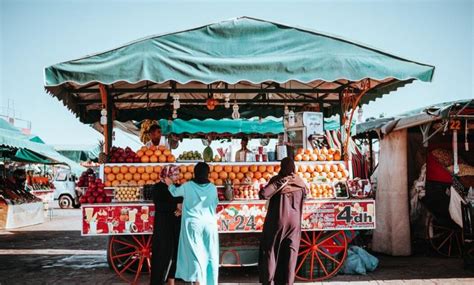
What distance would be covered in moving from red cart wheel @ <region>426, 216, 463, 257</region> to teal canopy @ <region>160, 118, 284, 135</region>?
5.72m

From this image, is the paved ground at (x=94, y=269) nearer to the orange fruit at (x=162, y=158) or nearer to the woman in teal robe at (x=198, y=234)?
the woman in teal robe at (x=198, y=234)

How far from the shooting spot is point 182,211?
5.97 m

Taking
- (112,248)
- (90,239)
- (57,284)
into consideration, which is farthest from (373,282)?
(90,239)

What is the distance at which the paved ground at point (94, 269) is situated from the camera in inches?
292

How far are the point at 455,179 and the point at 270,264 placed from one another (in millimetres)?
4385

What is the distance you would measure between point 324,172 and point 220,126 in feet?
A: 19.1

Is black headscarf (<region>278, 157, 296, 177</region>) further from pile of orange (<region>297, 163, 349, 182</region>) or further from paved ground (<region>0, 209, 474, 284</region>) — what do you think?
paved ground (<region>0, 209, 474, 284</region>)

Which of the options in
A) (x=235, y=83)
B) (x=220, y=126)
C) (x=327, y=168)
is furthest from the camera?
(x=220, y=126)

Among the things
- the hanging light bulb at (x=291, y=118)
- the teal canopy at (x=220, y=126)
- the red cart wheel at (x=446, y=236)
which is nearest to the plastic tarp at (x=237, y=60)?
the hanging light bulb at (x=291, y=118)

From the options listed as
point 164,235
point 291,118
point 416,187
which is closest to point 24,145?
point 291,118

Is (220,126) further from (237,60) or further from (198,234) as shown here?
(198,234)

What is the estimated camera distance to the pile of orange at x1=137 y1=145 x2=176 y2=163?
756cm

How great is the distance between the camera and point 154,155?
7590mm

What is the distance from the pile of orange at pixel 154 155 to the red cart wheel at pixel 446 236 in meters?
5.52
